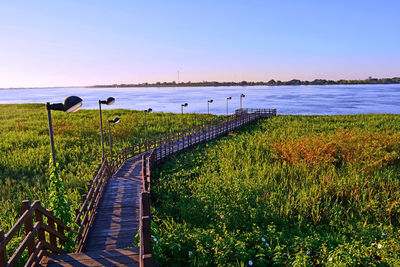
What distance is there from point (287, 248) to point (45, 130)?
36908mm

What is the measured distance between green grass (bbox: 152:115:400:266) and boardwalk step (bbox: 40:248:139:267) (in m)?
0.90

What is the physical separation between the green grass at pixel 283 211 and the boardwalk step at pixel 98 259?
2.97 feet

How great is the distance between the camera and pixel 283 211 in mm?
9875

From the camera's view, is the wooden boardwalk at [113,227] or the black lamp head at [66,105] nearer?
the wooden boardwalk at [113,227]

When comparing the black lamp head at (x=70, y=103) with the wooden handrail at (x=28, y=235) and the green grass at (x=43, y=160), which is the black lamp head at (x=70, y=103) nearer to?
the wooden handrail at (x=28, y=235)

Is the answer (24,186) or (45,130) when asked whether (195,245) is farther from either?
(45,130)

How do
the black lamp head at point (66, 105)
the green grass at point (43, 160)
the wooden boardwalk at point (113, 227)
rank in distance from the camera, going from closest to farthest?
the wooden boardwalk at point (113, 227) < the black lamp head at point (66, 105) < the green grass at point (43, 160)

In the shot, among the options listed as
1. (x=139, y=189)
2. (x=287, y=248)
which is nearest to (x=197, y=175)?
(x=139, y=189)

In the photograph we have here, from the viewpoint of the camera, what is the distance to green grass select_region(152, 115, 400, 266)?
6.94 m

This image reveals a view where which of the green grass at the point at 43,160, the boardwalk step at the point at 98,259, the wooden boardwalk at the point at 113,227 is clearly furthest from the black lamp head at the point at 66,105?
the green grass at the point at 43,160

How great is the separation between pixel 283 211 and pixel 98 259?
693 centimetres

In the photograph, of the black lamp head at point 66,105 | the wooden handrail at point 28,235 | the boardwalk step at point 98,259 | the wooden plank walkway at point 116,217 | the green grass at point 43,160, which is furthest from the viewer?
the green grass at point 43,160

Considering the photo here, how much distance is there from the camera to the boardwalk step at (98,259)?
5.21 metres

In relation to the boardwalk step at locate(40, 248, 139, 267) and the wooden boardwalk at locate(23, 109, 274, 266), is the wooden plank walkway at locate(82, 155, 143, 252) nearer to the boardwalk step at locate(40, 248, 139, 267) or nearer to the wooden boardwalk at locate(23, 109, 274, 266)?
the wooden boardwalk at locate(23, 109, 274, 266)
